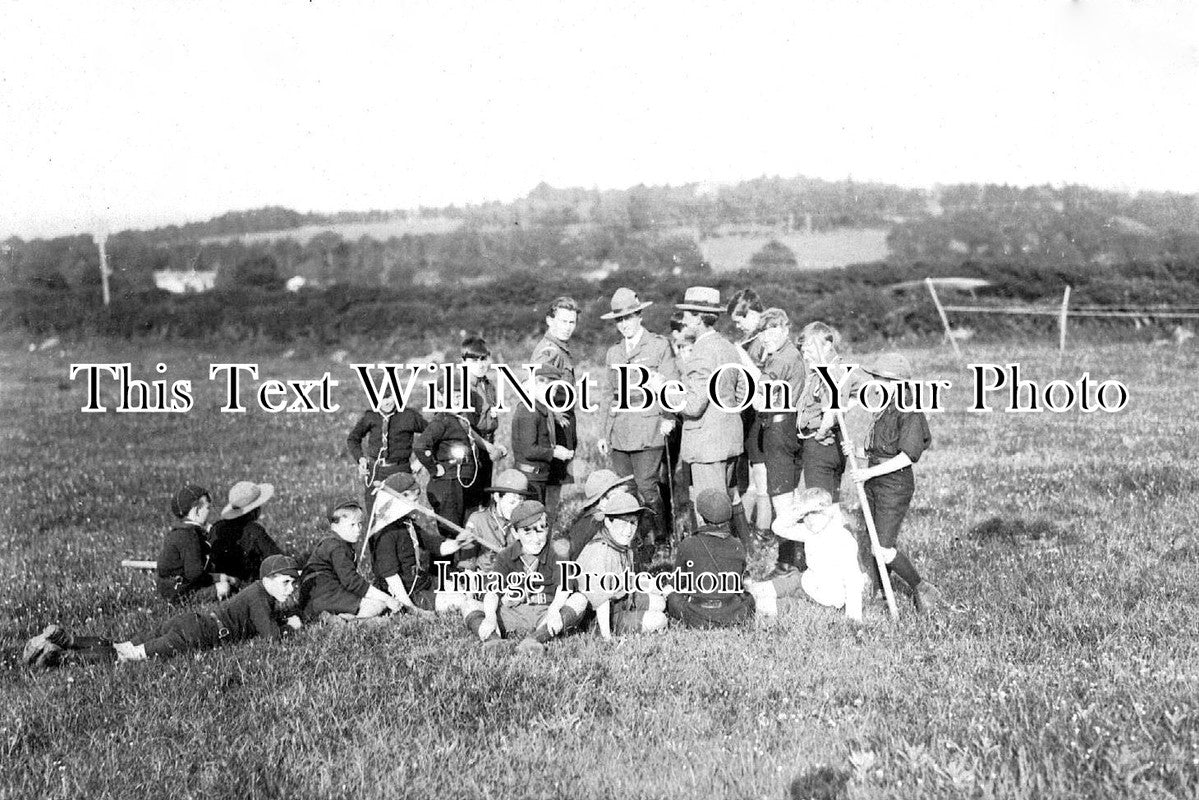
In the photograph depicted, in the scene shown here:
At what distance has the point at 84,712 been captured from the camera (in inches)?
243

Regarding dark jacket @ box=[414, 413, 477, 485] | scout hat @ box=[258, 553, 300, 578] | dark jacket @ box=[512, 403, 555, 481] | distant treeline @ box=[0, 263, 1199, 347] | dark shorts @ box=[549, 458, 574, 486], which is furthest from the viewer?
distant treeline @ box=[0, 263, 1199, 347]

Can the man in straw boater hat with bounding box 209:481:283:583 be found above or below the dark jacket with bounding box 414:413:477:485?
below

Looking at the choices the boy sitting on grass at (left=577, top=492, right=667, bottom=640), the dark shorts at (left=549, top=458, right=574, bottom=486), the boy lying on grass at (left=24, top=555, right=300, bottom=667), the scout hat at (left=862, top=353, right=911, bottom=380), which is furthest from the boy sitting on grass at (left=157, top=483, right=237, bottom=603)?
the scout hat at (left=862, top=353, right=911, bottom=380)

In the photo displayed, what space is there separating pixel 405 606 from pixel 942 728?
439 cm

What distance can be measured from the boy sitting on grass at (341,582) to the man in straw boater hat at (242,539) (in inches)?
40.8

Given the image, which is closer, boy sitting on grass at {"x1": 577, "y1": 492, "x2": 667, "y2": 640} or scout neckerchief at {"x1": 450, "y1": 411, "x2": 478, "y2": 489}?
boy sitting on grass at {"x1": 577, "y1": 492, "x2": 667, "y2": 640}

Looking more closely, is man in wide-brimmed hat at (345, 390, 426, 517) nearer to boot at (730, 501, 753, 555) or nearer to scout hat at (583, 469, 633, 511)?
scout hat at (583, 469, 633, 511)

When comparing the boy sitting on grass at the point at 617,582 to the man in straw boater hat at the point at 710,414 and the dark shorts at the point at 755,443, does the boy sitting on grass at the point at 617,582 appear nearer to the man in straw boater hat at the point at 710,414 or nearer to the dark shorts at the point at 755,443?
the man in straw boater hat at the point at 710,414

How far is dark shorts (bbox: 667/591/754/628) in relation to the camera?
7598mm

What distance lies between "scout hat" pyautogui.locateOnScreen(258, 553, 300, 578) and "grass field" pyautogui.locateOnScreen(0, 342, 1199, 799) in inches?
21.7

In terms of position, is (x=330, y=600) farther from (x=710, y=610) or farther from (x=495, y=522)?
(x=710, y=610)

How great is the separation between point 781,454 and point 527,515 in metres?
2.84

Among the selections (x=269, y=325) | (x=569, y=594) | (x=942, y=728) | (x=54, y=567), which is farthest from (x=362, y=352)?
(x=942, y=728)

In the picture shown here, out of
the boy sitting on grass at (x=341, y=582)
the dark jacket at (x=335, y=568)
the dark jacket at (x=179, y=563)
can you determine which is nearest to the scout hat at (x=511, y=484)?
the boy sitting on grass at (x=341, y=582)
